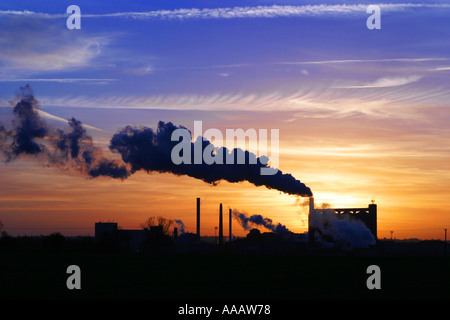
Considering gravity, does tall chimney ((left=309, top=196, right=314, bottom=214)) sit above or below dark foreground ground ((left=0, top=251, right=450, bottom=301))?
above

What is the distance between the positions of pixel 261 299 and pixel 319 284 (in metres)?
11.5

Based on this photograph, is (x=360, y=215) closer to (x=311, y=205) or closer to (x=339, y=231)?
(x=339, y=231)

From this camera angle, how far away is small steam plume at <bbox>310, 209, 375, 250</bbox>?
118938 millimetres

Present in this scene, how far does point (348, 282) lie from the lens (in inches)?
1746

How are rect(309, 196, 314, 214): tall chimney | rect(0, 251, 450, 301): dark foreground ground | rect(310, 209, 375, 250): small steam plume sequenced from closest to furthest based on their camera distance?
→ rect(0, 251, 450, 301): dark foreground ground, rect(309, 196, 314, 214): tall chimney, rect(310, 209, 375, 250): small steam plume

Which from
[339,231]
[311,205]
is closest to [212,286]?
[311,205]

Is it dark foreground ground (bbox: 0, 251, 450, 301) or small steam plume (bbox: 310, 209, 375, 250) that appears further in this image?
small steam plume (bbox: 310, 209, 375, 250)

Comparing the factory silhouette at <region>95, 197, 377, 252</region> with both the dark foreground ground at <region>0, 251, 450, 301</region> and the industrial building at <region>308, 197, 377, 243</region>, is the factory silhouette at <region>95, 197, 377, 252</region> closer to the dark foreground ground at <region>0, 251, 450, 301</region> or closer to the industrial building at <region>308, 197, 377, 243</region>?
the industrial building at <region>308, 197, 377, 243</region>

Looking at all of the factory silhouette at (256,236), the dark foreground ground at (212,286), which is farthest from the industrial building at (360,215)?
the dark foreground ground at (212,286)

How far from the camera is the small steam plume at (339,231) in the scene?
390ft

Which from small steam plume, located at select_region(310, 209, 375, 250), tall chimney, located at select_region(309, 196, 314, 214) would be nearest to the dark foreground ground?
tall chimney, located at select_region(309, 196, 314, 214)

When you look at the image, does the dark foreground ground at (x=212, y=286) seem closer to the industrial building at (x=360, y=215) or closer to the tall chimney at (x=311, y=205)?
the tall chimney at (x=311, y=205)
